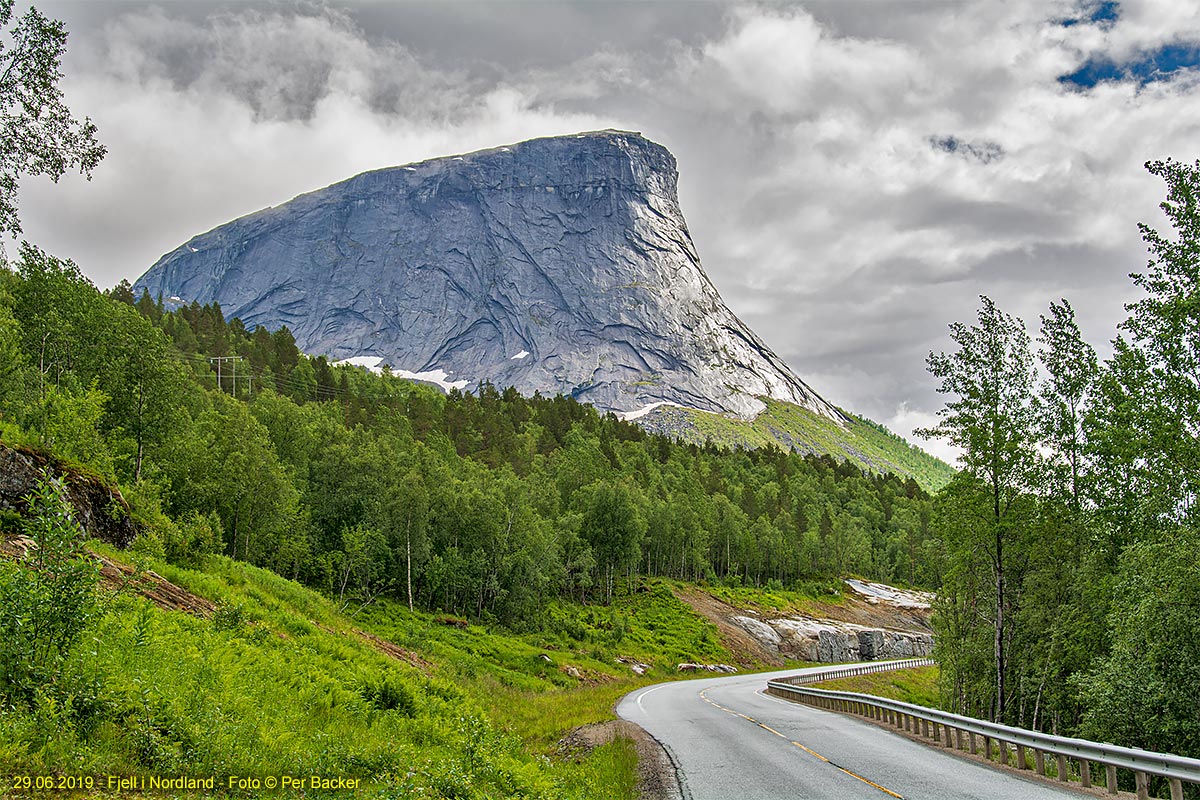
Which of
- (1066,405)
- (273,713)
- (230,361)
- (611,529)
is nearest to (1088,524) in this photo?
(1066,405)

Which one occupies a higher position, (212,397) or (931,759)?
(212,397)

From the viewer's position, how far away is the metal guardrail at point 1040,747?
11.3m

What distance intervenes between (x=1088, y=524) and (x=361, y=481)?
5233cm

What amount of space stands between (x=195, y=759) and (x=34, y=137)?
17284 millimetres

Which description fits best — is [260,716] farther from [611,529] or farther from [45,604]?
[611,529]

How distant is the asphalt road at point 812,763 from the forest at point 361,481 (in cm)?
1766

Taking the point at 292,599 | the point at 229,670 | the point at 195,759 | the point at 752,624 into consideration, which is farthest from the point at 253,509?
the point at 752,624

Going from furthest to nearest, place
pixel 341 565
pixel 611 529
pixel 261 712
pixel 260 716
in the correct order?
pixel 611 529 → pixel 341 565 → pixel 261 712 → pixel 260 716

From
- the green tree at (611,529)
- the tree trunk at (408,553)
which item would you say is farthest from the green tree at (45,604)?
the green tree at (611,529)

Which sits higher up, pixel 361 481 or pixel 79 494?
pixel 361 481

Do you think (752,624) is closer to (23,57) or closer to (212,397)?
(212,397)

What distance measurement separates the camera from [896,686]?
5609 cm

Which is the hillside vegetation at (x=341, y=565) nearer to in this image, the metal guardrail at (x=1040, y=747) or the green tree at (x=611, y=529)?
the green tree at (x=611, y=529)

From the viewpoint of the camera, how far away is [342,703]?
1583 cm
